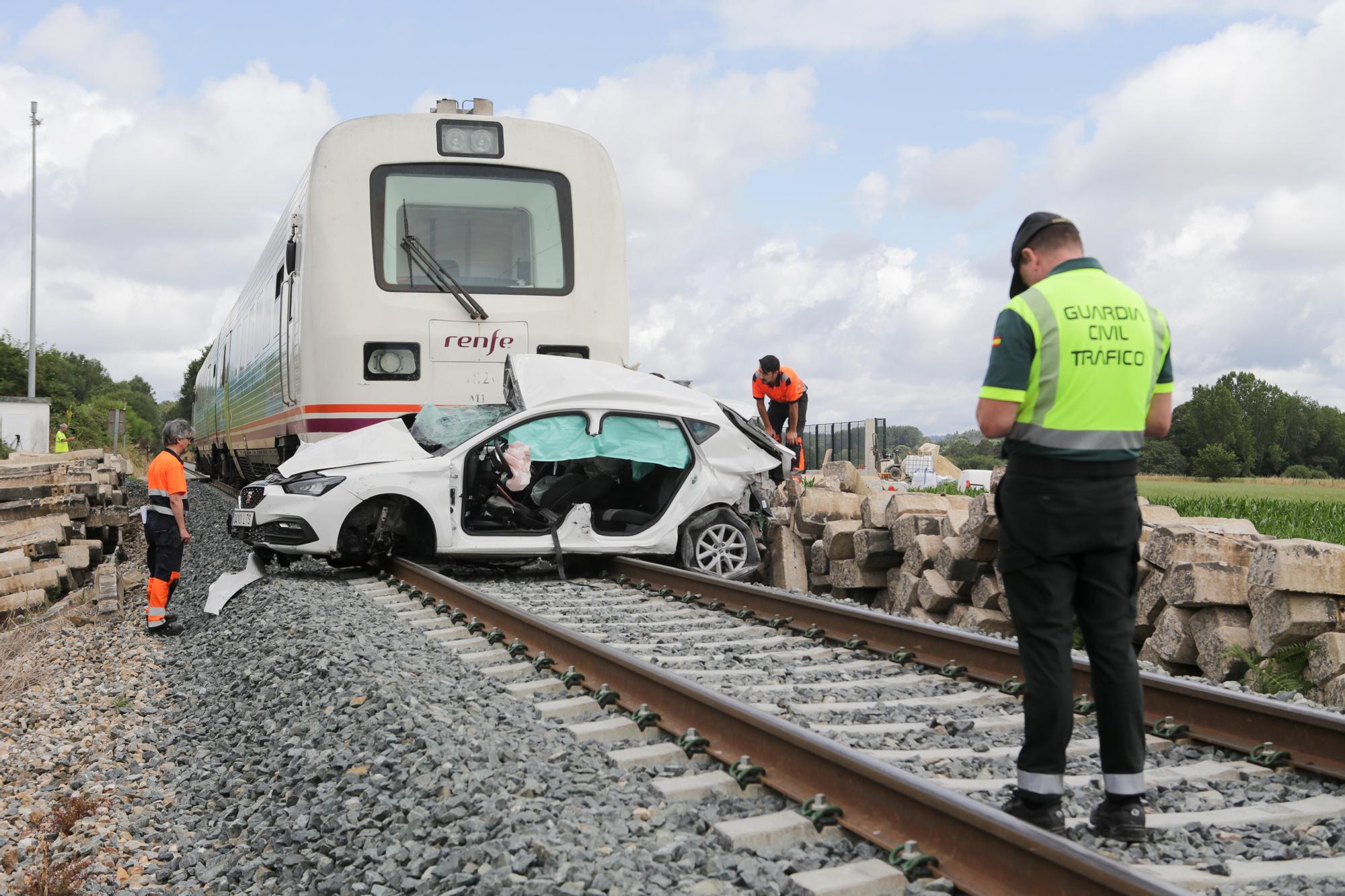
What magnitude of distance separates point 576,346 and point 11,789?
6161mm

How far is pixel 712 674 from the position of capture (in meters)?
5.50

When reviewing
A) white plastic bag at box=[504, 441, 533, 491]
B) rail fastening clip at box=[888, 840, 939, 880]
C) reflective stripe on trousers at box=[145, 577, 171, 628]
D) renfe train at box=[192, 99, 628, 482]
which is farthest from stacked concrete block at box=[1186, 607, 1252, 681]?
reflective stripe on trousers at box=[145, 577, 171, 628]

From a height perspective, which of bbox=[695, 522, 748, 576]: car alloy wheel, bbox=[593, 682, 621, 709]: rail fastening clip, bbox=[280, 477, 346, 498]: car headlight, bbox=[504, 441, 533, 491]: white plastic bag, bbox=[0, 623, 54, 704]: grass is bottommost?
bbox=[0, 623, 54, 704]: grass

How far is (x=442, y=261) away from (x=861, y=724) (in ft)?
21.9

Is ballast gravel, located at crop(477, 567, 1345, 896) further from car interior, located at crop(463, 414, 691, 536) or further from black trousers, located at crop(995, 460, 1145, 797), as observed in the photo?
car interior, located at crop(463, 414, 691, 536)

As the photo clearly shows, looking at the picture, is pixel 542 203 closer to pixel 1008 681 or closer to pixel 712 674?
pixel 712 674

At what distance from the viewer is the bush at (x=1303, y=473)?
34.3 metres

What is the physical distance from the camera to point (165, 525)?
859cm

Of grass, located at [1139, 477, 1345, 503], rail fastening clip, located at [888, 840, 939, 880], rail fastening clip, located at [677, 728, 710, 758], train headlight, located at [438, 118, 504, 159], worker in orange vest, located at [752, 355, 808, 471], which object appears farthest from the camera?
grass, located at [1139, 477, 1345, 503]

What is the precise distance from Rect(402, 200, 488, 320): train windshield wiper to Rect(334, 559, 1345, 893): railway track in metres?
3.26

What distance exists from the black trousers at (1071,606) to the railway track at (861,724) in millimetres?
255

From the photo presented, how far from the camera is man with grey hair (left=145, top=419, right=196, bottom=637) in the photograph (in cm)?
833

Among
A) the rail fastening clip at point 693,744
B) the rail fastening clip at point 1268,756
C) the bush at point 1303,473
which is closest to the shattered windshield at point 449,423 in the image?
the rail fastening clip at point 693,744

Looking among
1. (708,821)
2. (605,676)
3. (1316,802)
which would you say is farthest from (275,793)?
(1316,802)
